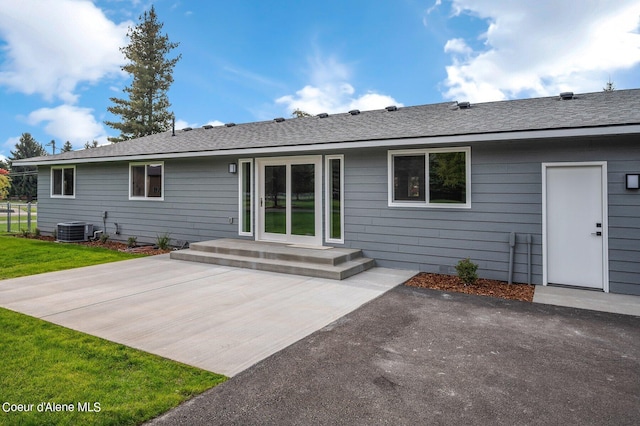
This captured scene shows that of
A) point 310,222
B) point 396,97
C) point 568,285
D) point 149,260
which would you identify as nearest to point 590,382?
point 568,285

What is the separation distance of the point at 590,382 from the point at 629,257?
12.0 ft

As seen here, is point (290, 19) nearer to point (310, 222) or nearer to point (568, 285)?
point (310, 222)

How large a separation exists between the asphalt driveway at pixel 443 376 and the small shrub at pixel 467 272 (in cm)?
150

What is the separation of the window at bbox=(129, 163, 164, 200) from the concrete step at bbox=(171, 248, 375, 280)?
9.94 feet

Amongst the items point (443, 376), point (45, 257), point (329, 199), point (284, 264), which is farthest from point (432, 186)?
point (45, 257)

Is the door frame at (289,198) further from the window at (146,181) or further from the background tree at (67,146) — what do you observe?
the background tree at (67,146)

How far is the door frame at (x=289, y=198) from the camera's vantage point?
7977mm

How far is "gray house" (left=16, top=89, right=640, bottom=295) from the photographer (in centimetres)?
553

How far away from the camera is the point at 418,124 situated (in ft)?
24.7

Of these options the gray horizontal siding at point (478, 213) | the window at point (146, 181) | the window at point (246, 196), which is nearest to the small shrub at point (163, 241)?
the gray horizontal siding at point (478, 213)

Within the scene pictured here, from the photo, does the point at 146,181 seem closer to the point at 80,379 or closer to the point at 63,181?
the point at 63,181

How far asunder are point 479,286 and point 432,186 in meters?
1.94

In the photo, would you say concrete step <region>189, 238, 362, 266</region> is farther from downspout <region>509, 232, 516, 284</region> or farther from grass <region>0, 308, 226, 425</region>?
grass <region>0, 308, 226, 425</region>

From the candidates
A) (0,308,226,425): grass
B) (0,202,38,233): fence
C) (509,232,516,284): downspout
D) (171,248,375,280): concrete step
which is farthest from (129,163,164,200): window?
(509,232,516,284): downspout
